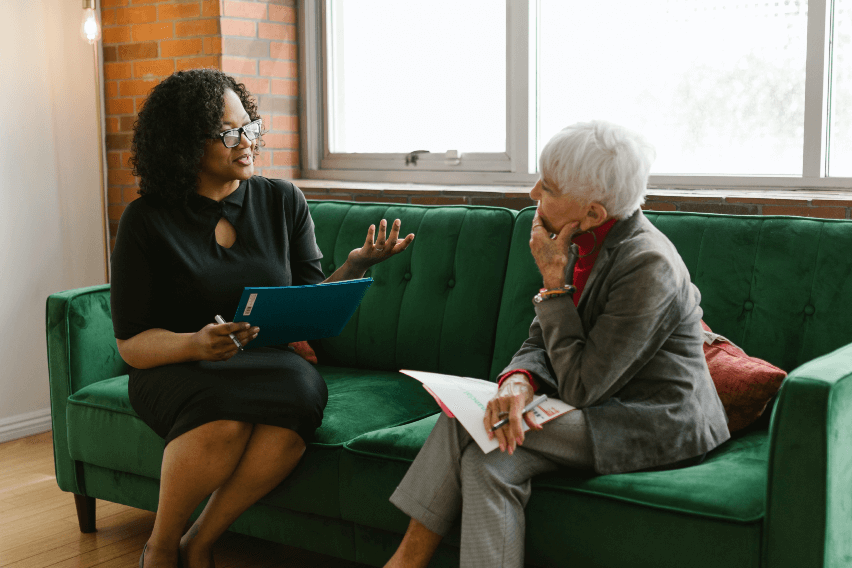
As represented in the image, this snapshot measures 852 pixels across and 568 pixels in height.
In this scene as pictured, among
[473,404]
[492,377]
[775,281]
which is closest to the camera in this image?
[473,404]

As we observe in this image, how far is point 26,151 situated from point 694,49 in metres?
2.57

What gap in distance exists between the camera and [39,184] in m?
3.54

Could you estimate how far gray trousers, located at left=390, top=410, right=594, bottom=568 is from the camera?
1.61 meters

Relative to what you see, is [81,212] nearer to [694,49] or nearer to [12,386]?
[12,386]

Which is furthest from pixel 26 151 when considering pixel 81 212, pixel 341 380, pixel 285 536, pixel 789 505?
pixel 789 505

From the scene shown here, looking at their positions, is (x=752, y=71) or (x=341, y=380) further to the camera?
(x=752, y=71)

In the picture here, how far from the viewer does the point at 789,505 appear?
146 centimetres

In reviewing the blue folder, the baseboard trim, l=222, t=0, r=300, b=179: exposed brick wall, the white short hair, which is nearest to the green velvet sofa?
the blue folder

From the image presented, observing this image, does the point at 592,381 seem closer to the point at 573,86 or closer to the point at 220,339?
the point at 220,339

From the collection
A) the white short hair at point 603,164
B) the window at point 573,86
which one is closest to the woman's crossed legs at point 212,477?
the white short hair at point 603,164

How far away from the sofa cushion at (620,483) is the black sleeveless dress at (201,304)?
0.58 ft

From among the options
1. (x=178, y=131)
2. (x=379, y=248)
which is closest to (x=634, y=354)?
(x=379, y=248)

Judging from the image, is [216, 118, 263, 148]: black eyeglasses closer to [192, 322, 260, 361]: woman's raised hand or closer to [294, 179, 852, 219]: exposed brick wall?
[192, 322, 260, 361]: woman's raised hand

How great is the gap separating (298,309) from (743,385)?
98cm
